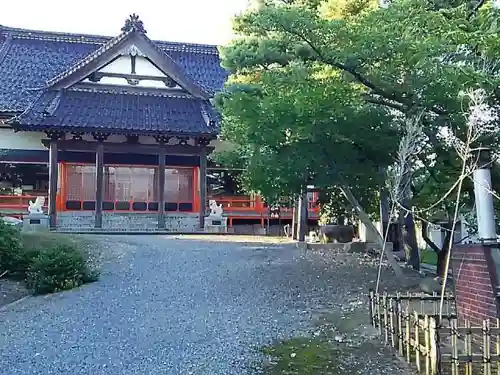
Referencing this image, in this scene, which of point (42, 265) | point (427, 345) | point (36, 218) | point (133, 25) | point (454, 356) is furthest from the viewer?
point (133, 25)

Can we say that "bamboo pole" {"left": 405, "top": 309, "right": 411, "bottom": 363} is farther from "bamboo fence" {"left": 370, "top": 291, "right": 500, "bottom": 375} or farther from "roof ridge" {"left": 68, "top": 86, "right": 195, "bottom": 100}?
"roof ridge" {"left": 68, "top": 86, "right": 195, "bottom": 100}

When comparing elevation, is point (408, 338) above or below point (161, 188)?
below

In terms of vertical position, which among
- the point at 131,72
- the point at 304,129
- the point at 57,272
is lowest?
the point at 57,272

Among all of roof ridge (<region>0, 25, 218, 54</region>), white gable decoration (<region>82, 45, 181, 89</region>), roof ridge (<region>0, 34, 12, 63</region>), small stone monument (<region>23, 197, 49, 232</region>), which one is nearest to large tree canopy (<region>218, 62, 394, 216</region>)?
small stone monument (<region>23, 197, 49, 232</region>)

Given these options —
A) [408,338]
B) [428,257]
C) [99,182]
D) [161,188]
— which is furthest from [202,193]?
[408,338]

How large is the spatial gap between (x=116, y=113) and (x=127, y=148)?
4.50ft

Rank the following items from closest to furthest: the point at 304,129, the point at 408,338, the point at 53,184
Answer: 1. the point at 408,338
2. the point at 304,129
3. the point at 53,184

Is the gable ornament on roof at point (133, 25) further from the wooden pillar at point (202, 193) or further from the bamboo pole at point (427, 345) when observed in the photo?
the bamboo pole at point (427, 345)

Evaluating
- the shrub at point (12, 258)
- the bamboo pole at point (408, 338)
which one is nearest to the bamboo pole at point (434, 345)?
the bamboo pole at point (408, 338)

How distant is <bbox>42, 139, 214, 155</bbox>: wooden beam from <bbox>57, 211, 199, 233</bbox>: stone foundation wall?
2433 mm

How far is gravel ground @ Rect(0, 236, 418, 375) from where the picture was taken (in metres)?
6.04

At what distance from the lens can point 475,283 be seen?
6.26 meters

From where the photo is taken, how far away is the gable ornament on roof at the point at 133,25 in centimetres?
2219

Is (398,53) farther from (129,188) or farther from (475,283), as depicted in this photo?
(129,188)
